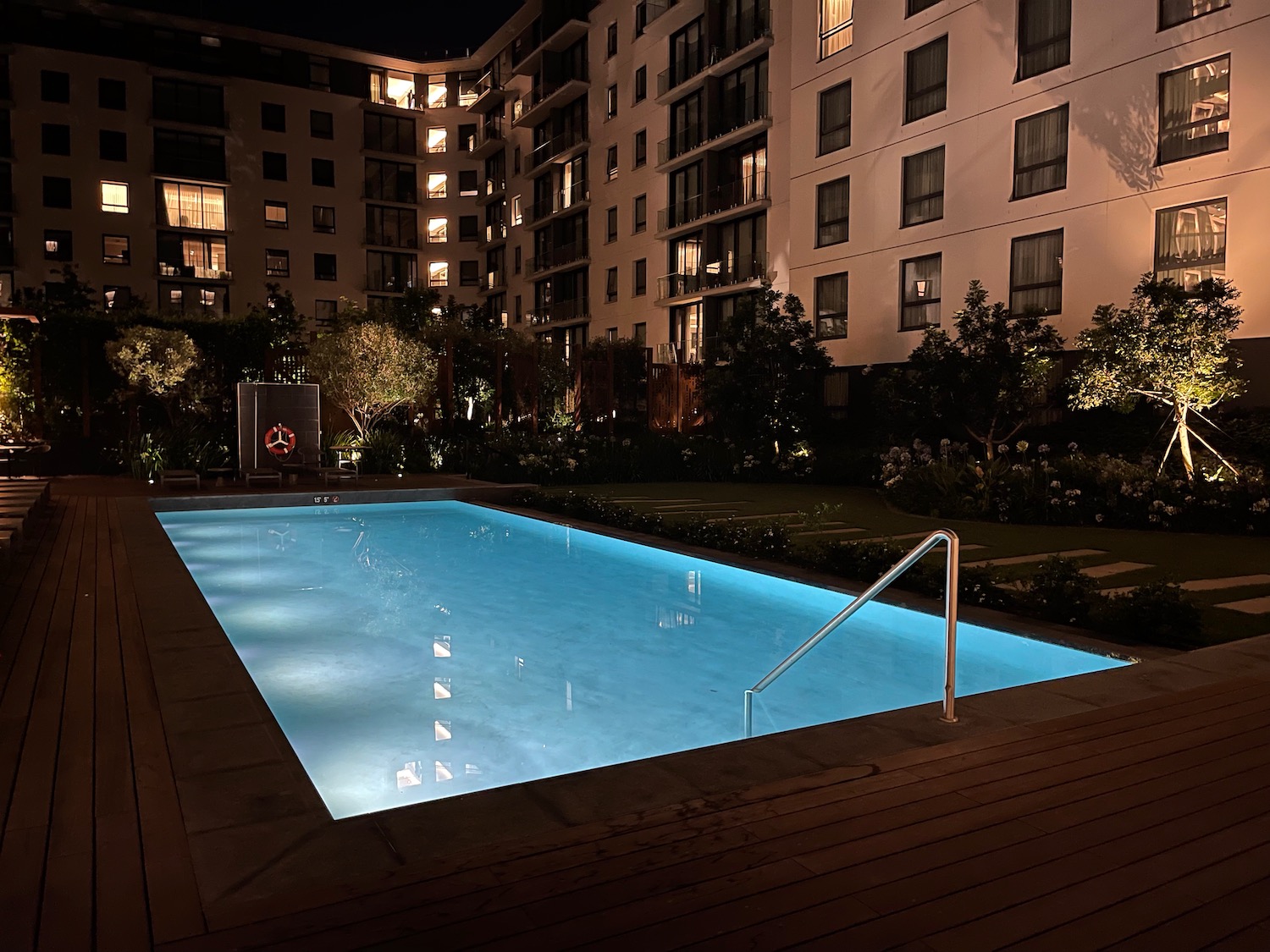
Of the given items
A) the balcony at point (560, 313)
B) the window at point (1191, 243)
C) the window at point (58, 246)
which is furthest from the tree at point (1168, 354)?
the window at point (58, 246)

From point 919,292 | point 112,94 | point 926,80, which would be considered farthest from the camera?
point 112,94

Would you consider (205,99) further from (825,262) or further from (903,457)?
(903,457)

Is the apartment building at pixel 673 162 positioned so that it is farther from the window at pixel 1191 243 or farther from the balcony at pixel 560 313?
the balcony at pixel 560 313

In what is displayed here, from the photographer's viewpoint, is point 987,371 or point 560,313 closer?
point 987,371

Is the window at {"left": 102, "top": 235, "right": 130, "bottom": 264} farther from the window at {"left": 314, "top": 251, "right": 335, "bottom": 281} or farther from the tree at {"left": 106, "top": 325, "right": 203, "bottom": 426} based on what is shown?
the tree at {"left": 106, "top": 325, "right": 203, "bottom": 426}

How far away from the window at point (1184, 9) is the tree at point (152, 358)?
18298 mm

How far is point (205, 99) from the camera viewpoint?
1422 inches

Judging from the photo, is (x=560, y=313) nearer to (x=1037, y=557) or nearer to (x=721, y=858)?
(x=1037, y=557)

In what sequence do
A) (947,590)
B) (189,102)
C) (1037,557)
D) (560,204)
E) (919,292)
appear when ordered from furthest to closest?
(189,102)
(560,204)
(919,292)
(1037,557)
(947,590)

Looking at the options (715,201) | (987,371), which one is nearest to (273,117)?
(715,201)

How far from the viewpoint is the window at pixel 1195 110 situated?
14047 mm

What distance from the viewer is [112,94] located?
3441cm

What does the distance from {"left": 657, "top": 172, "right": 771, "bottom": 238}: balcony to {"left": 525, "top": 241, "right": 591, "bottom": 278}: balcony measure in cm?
545

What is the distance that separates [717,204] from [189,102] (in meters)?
23.3
